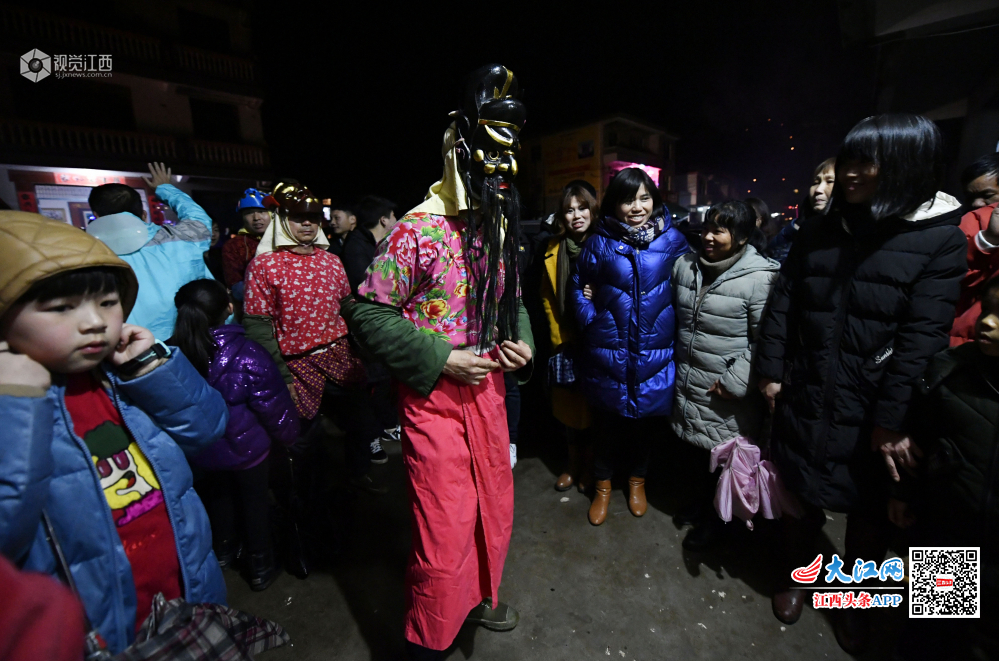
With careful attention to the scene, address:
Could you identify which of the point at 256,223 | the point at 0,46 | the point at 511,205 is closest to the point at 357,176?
the point at 0,46

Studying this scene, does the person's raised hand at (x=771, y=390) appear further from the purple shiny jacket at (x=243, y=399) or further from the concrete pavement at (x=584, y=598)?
the purple shiny jacket at (x=243, y=399)

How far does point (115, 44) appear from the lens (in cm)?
1093

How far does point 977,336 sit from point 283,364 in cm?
328

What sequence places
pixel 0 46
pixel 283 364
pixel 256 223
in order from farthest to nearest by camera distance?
pixel 0 46, pixel 256 223, pixel 283 364

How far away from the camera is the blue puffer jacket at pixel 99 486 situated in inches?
36.9

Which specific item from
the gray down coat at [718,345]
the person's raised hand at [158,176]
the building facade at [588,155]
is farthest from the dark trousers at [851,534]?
the building facade at [588,155]

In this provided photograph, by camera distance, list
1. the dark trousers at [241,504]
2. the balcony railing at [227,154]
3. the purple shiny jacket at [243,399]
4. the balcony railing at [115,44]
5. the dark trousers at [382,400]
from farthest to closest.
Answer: the balcony railing at [227,154] < the balcony railing at [115,44] < the dark trousers at [382,400] < the dark trousers at [241,504] < the purple shiny jacket at [243,399]

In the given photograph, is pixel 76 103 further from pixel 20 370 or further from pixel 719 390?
pixel 719 390

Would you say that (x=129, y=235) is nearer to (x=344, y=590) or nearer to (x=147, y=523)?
(x=147, y=523)

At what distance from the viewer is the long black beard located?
1.64 meters

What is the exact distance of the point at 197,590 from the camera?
1.36 metres

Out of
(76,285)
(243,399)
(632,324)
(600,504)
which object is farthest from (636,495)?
(76,285)

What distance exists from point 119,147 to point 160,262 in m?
12.1

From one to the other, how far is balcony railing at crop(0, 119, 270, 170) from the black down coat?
1430 cm
